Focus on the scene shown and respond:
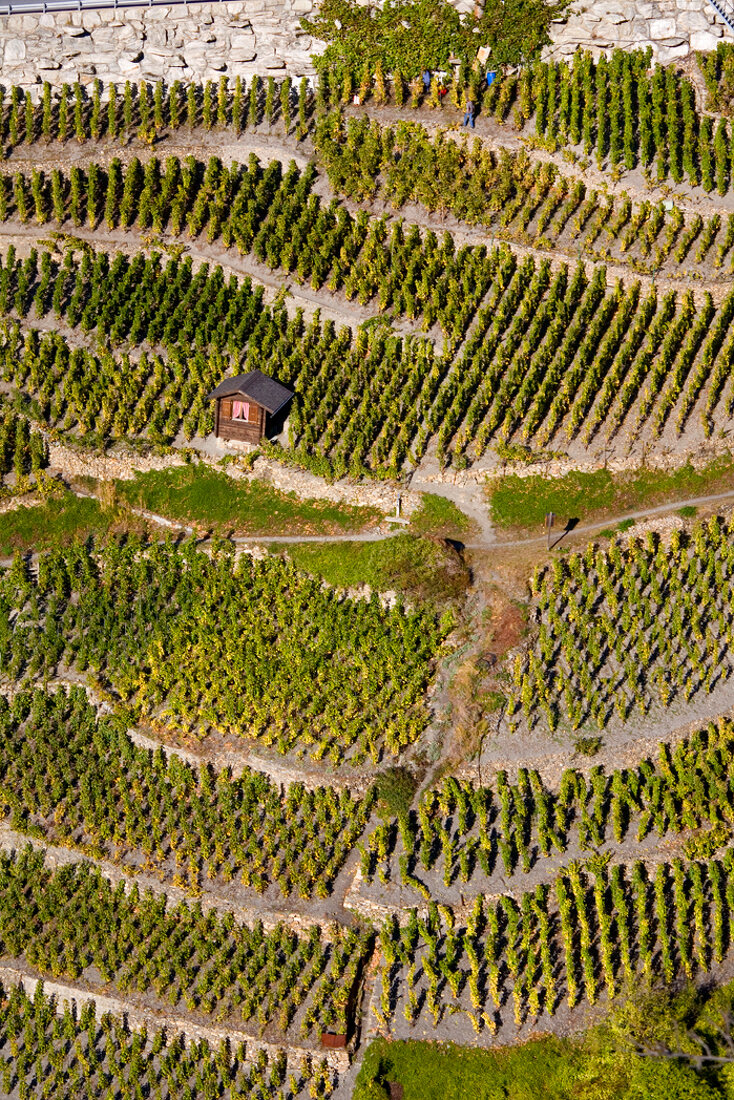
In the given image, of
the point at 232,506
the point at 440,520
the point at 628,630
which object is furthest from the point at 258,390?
the point at 628,630

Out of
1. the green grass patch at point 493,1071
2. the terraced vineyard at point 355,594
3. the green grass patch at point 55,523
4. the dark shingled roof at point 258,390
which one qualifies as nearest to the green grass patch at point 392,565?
the terraced vineyard at point 355,594

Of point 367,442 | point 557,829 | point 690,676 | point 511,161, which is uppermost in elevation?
point 511,161

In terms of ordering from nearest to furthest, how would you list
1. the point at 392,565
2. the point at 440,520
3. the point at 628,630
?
1. the point at 628,630
2. the point at 392,565
3. the point at 440,520

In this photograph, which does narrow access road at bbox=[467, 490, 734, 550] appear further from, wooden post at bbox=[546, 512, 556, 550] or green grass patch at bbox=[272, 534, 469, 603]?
green grass patch at bbox=[272, 534, 469, 603]

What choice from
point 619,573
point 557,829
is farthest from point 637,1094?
point 619,573

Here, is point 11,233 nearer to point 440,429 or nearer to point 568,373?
point 440,429

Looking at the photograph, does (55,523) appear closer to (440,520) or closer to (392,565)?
(392,565)

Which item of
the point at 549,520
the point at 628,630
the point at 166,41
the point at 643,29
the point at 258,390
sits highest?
the point at 643,29
